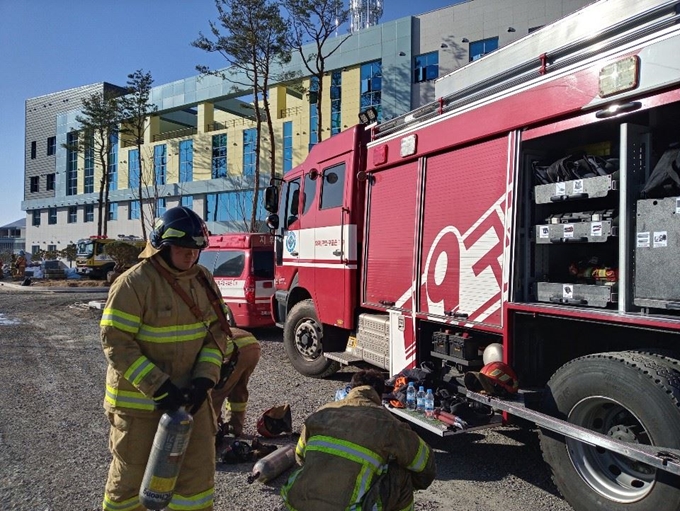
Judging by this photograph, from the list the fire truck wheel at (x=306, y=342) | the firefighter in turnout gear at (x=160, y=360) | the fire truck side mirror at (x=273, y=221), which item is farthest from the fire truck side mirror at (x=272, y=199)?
the firefighter in turnout gear at (x=160, y=360)

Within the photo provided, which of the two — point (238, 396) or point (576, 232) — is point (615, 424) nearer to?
point (576, 232)

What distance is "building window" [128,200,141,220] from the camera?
149ft

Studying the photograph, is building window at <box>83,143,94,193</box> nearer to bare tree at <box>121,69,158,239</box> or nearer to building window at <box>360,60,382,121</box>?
bare tree at <box>121,69,158,239</box>

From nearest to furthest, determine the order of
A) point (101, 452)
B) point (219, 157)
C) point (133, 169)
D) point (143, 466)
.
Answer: point (143, 466)
point (101, 452)
point (219, 157)
point (133, 169)

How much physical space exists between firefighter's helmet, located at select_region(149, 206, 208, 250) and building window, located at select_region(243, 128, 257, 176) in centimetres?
3330

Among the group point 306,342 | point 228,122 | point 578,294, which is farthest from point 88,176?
point 578,294

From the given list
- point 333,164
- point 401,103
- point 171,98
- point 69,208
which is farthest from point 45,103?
point 333,164

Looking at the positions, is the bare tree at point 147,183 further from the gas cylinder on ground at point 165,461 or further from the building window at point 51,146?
the gas cylinder on ground at point 165,461

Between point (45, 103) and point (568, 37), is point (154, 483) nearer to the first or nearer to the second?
point (568, 37)

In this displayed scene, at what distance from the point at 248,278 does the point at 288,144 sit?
2421 cm

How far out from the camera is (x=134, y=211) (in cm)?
4588

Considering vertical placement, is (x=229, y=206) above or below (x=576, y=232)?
above

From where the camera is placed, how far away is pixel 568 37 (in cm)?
431

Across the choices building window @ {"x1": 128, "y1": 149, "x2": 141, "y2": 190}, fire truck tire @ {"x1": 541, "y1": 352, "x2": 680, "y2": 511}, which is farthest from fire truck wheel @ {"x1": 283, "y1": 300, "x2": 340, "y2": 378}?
building window @ {"x1": 128, "y1": 149, "x2": 141, "y2": 190}
